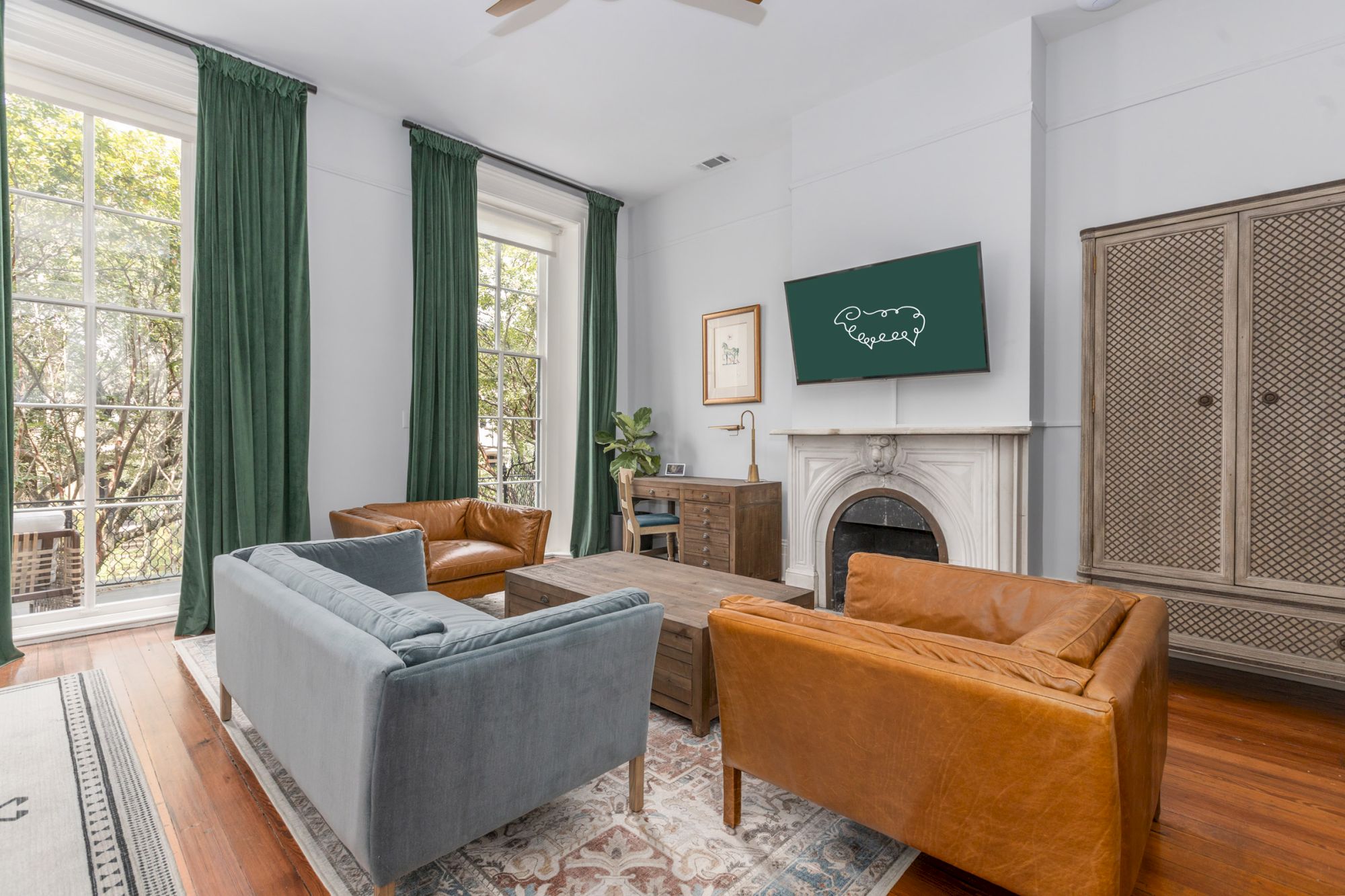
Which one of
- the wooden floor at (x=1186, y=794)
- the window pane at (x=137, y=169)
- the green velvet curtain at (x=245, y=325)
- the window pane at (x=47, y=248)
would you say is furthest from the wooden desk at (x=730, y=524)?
the window pane at (x=47, y=248)

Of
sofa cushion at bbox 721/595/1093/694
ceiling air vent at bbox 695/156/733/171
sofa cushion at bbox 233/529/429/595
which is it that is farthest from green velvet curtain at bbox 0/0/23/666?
ceiling air vent at bbox 695/156/733/171

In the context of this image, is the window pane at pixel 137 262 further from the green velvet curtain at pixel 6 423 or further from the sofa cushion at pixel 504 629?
the sofa cushion at pixel 504 629

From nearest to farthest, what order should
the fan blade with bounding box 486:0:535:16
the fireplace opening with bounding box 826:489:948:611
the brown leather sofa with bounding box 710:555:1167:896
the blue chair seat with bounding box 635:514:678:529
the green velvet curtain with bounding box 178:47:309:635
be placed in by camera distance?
the brown leather sofa with bounding box 710:555:1167:896 → the fan blade with bounding box 486:0:535:16 → the green velvet curtain with bounding box 178:47:309:635 → the fireplace opening with bounding box 826:489:948:611 → the blue chair seat with bounding box 635:514:678:529

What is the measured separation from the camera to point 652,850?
5.62 feet

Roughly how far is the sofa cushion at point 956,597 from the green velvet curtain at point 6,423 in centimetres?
396

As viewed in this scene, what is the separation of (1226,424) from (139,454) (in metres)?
5.71

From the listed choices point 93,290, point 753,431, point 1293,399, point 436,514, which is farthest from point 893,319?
point 93,290

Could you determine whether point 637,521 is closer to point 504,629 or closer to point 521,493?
point 521,493

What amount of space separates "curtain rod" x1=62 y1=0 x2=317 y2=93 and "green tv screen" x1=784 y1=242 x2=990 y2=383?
12.7ft

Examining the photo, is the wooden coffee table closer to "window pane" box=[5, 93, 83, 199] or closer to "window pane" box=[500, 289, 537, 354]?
"window pane" box=[500, 289, 537, 354]

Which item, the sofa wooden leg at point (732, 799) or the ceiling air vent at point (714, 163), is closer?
the sofa wooden leg at point (732, 799)

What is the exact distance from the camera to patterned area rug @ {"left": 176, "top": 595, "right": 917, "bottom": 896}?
5.16 feet

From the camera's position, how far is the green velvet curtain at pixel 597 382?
5.75 metres

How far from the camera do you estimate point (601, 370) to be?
589 centimetres
